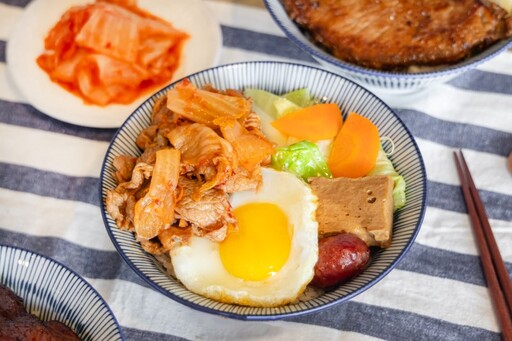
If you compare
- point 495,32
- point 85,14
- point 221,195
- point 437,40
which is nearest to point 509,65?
point 495,32

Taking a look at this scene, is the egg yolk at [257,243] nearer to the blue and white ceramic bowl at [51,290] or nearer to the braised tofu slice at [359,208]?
the braised tofu slice at [359,208]

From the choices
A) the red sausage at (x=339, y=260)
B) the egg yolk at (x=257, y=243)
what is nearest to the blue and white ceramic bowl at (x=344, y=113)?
the red sausage at (x=339, y=260)

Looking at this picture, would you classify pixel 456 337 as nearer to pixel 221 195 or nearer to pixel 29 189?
pixel 221 195

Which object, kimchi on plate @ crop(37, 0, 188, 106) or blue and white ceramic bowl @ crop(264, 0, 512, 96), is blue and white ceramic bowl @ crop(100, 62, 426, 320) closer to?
blue and white ceramic bowl @ crop(264, 0, 512, 96)

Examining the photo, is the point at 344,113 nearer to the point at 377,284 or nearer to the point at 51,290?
the point at 377,284

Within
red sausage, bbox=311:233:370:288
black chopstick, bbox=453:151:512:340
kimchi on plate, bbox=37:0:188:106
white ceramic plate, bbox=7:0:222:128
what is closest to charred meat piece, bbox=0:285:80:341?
red sausage, bbox=311:233:370:288
